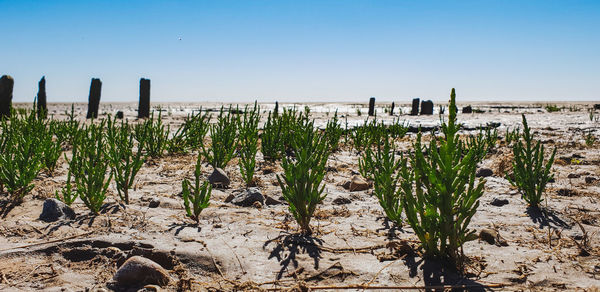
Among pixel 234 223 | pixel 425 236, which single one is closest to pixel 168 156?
pixel 234 223

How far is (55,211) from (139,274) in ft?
3.61

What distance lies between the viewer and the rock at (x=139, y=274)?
5.59 ft

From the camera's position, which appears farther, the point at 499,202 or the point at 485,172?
the point at 485,172

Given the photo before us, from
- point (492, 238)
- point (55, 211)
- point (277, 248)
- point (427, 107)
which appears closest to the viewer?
point (277, 248)

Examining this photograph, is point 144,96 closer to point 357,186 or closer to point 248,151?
point 248,151

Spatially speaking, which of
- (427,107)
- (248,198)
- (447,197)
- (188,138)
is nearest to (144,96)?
(188,138)

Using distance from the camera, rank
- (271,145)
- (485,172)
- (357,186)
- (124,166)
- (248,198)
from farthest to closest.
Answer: (271,145) → (485,172) → (357,186) → (124,166) → (248,198)

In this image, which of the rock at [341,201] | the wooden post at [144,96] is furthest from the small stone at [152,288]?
the wooden post at [144,96]

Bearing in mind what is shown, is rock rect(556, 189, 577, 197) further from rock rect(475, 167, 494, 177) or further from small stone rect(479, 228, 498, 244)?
small stone rect(479, 228, 498, 244)

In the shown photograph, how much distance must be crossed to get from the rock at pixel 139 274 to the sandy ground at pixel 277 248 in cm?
4

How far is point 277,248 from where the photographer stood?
212 cm

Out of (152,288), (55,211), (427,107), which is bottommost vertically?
(152,288)

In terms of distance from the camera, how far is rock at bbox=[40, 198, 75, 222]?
7.93 feet

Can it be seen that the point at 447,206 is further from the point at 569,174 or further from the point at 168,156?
the point at 168,156
